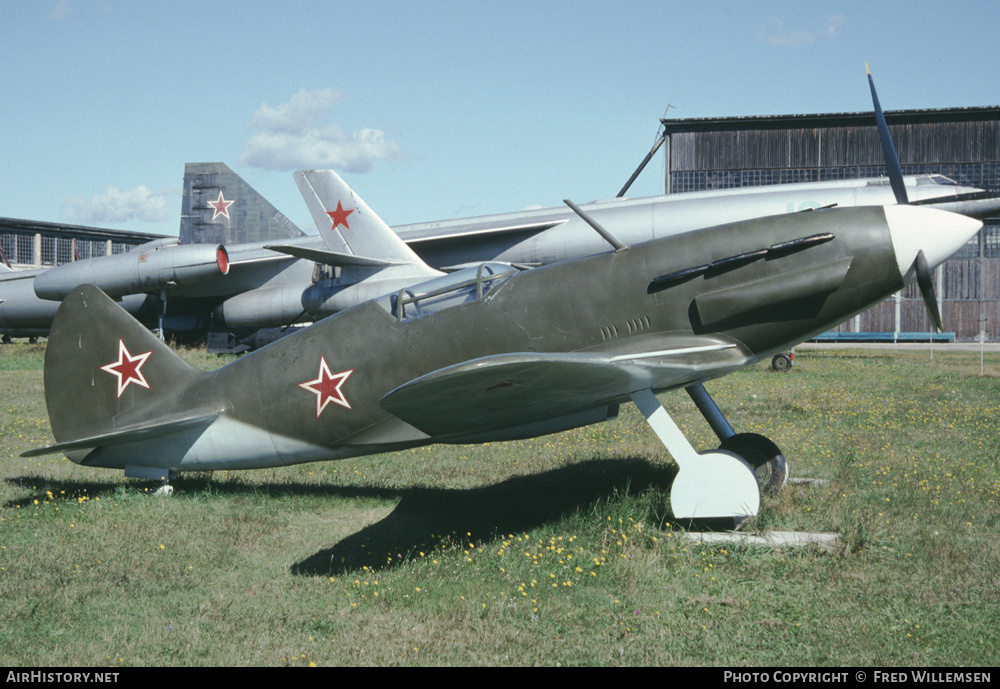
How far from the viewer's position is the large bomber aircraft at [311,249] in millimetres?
19953

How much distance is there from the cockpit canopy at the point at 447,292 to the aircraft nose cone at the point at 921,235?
2964mm

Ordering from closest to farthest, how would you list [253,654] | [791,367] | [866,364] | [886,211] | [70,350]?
[253,654] → [886,211] → [70,350] → [791,367] → [866,364]

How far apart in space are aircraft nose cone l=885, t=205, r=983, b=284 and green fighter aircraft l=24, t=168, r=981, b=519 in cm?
1

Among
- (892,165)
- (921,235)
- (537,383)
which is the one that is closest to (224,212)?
(892,165)

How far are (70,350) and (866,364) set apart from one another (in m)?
21.7

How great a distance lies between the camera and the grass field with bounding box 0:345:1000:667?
158 inches

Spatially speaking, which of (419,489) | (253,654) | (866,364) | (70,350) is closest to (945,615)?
(253,654)

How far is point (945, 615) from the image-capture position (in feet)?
14.1

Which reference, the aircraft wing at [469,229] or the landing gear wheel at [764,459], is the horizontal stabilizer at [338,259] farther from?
the landing gear wheel at [764,459]

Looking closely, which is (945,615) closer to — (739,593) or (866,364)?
(739,593)

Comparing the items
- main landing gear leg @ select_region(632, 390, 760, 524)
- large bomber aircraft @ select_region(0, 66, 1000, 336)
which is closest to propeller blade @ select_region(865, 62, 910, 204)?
main landing gear leg @ select_region(632, 390, 760, 524)

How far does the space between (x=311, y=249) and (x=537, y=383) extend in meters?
16.8

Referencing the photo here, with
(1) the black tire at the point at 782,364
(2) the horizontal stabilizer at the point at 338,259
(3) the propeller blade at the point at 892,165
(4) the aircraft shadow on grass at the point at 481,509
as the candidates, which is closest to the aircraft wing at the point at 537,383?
(4) the aircraft shadow on grass at the point at 481,509
